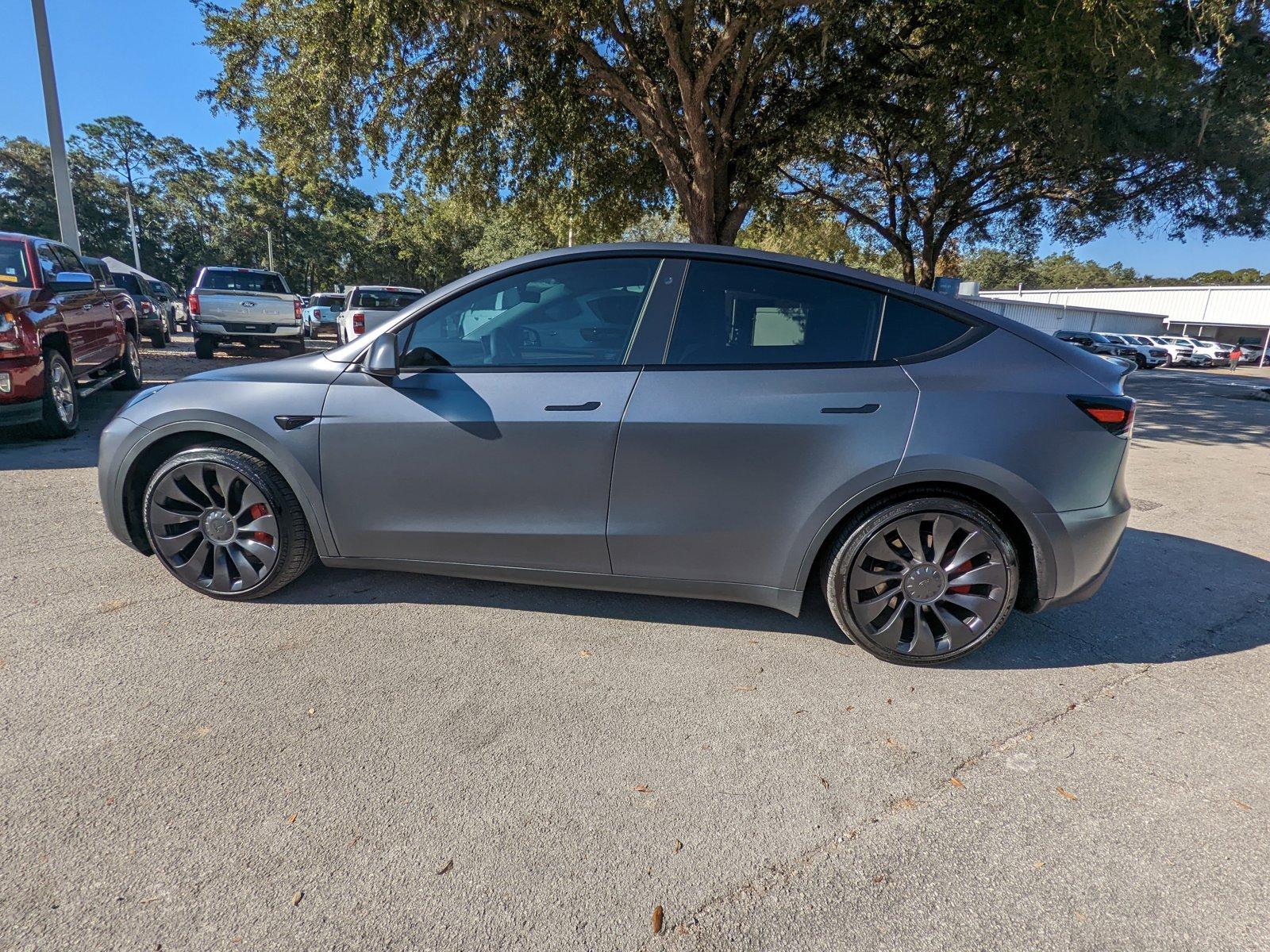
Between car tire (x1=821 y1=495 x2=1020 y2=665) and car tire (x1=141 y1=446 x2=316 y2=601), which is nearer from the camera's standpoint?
car tire (x1=821 y1=495 x2=1020 y2=665)

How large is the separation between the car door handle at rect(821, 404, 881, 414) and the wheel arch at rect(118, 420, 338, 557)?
2.32 metres

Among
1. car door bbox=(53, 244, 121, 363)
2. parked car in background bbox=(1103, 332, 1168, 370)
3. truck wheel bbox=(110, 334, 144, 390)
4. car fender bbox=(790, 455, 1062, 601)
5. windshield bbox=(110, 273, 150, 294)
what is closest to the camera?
car fender bbox=(790, 455, 1062, 601)

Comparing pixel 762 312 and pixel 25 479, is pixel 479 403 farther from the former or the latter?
pixel 25 479

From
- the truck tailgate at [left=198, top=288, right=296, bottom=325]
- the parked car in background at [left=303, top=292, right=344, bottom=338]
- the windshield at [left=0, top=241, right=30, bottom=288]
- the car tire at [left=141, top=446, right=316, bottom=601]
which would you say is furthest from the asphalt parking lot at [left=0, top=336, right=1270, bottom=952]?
the parked car in background at [left=303, top=292, right=344, bottom=338]

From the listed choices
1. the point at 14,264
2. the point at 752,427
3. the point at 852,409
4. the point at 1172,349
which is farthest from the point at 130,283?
the point at 1172,349

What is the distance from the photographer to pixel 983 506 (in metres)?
2.81

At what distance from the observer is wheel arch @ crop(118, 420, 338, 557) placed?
121 inches

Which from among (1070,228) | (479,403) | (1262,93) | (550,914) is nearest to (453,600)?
(479,403)

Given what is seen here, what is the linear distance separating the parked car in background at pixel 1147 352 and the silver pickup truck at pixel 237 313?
3716cm

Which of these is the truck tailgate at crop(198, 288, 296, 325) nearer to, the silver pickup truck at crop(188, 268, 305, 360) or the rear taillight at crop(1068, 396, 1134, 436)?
the silver pickup truck at crop(188, 268, 305, 360)

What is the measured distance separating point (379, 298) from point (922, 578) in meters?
14.3

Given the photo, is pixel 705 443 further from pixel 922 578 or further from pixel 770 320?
pixel 922 578

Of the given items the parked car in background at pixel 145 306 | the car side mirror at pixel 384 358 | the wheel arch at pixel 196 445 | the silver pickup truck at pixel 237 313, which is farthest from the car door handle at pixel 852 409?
the parked car in background at pixel 145 306

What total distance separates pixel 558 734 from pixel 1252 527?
5.98 m
